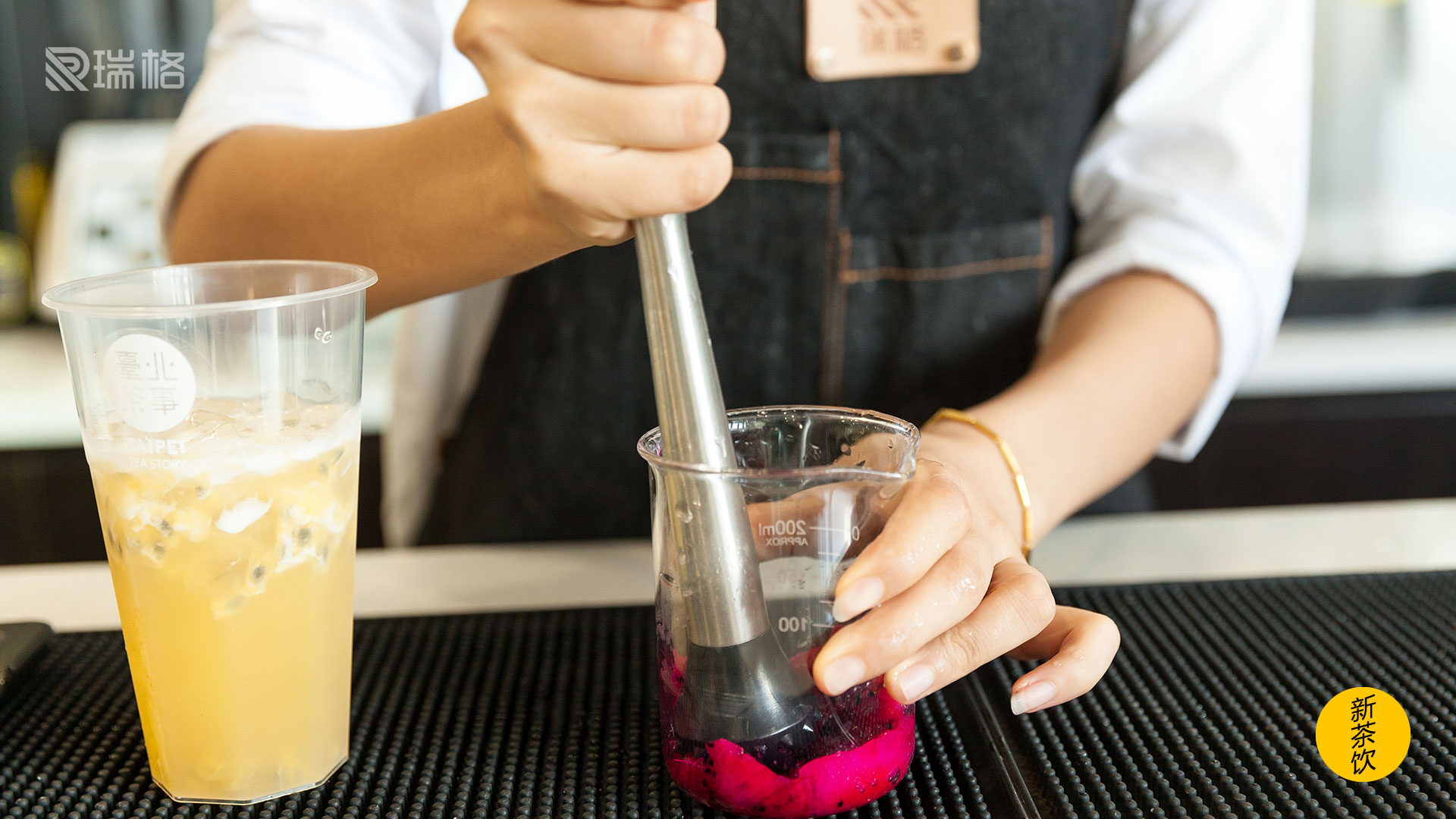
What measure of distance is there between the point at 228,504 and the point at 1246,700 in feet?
1.73

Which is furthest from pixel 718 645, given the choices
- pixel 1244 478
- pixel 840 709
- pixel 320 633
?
pixel 1244 478

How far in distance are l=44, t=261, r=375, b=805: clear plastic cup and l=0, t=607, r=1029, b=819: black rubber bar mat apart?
30 millimetres

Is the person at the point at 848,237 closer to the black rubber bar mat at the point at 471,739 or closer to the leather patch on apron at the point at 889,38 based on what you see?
the leather patch on apron at the point at 889,38

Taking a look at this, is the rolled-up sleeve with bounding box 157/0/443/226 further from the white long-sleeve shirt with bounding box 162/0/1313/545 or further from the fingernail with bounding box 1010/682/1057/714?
the fingernail with bounding box 1010/682/1057/714

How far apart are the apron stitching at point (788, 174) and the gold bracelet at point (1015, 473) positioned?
0.96 ft

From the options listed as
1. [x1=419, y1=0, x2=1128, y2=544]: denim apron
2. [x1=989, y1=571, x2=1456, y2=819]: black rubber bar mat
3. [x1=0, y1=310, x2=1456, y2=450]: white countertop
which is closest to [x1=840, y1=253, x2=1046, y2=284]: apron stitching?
[x1=419, y1=0, x2=1128, y2=544]: denim apron

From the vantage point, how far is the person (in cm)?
73

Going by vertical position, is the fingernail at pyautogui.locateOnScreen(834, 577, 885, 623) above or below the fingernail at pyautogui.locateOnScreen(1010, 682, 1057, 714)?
above

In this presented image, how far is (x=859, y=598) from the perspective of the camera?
467 millimetres

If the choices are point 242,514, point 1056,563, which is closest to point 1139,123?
point 1056,563

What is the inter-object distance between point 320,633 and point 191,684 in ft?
0.20

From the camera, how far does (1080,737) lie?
1.82 feet

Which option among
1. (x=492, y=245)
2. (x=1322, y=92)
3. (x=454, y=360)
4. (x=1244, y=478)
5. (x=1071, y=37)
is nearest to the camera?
(x=492, y=245)

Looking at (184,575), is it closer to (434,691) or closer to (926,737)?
(434,691)
